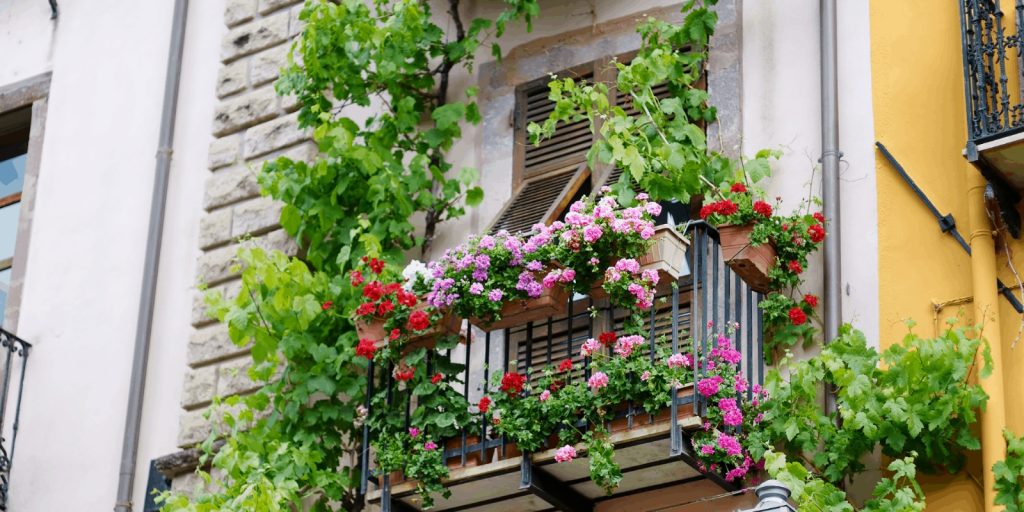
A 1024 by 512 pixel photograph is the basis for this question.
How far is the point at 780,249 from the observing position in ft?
32.1

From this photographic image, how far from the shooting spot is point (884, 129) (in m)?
10.1

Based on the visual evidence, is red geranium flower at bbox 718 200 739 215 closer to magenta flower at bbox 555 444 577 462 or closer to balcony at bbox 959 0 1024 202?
balcony at bbox 959 0 1024 202

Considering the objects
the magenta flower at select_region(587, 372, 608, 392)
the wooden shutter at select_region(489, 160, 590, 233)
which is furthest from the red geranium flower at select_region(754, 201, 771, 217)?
the wooden shutter at select_region(489, 160, 590, 233)

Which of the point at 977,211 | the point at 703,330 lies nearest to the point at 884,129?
the point at 977,211

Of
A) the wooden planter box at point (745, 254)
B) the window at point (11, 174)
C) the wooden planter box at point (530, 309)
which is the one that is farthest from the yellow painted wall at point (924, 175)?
the window at point (11, 174)

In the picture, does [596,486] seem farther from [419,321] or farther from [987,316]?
[987,316]

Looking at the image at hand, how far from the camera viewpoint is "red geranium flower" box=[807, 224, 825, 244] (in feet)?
31.9

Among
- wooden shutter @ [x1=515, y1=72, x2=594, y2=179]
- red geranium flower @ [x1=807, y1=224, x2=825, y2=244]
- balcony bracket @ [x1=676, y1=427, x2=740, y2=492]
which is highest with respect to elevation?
wooden shutter @ [x1=515, y1=72, x2=594, y2=179]

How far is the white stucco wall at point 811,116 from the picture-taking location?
388 inches

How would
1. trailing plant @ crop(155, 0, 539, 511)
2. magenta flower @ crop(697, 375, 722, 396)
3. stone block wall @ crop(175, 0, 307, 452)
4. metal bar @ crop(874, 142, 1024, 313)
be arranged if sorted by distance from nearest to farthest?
magenta flower @ crop(697, 375, 722, 396) → metal bar @ crop(874, 142, 1024, 313) → trailing plant @ crop(155, 0, 539, 511) → stone block wall @ crop(175, 0, 307, 452)

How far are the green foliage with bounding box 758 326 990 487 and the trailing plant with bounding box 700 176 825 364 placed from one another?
0.43 meters

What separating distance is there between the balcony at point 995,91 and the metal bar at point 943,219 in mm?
297

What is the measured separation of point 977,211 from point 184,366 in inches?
171

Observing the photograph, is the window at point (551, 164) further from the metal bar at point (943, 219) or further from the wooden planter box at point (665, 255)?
the metal bar at point (943, 219)
